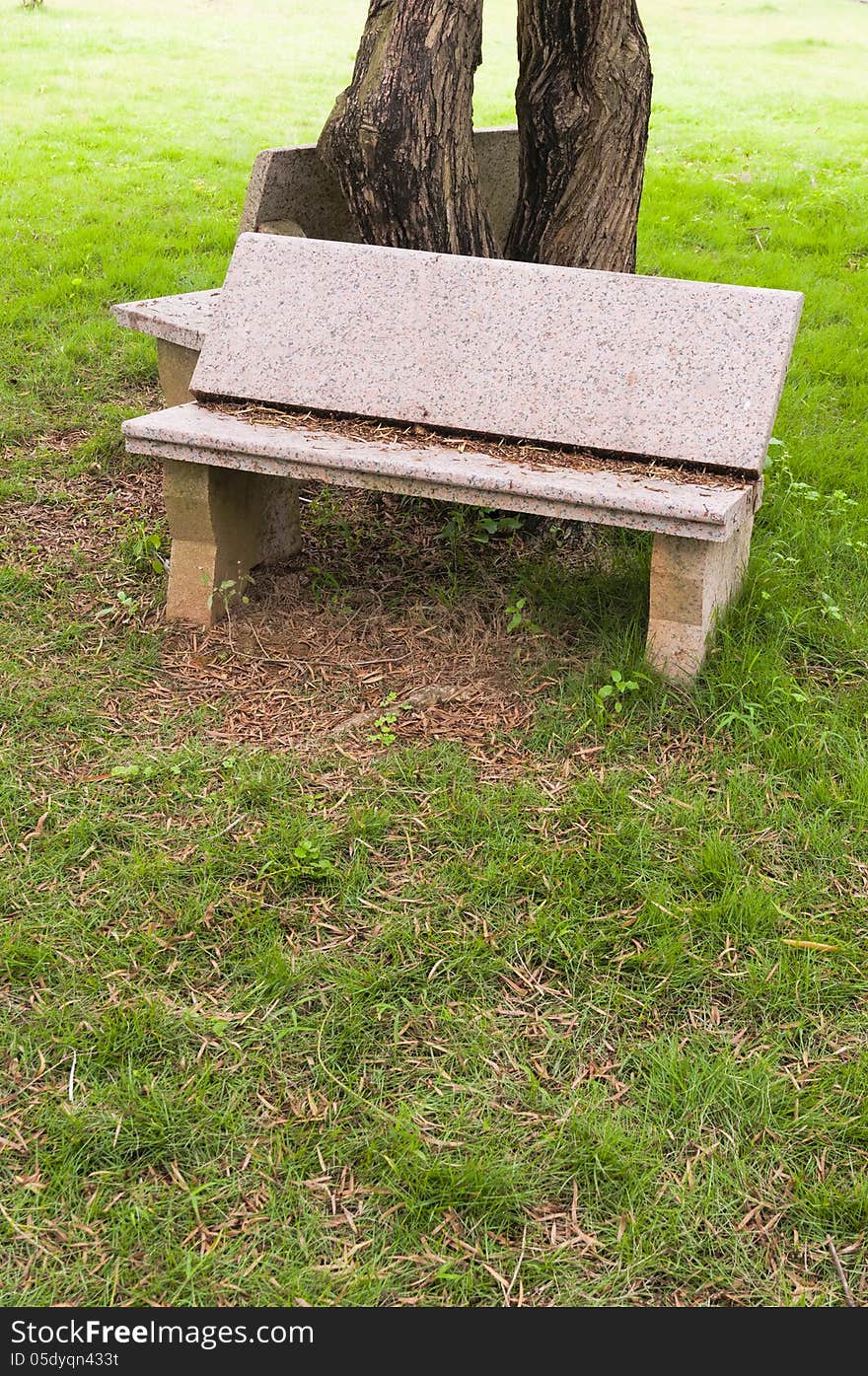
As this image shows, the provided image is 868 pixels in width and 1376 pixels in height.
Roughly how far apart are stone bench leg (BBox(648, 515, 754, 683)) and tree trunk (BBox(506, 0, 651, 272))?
1806 millimetres

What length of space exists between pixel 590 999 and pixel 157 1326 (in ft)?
3.70

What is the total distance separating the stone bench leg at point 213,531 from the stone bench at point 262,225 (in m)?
0.89

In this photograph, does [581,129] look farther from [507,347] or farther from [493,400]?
[493,400]

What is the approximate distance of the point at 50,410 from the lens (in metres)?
5.98

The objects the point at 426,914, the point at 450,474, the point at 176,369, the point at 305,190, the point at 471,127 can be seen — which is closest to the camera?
the point at 426,914

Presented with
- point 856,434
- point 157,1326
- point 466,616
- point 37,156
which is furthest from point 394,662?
point 37,156

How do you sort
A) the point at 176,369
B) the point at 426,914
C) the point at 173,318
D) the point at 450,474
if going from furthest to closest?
the point at 176,369 < the point at 173,318 < the point at 450,474 < the point at 426,914

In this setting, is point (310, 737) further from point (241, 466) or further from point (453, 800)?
point (241, 466)

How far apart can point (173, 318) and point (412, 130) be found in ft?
3.80

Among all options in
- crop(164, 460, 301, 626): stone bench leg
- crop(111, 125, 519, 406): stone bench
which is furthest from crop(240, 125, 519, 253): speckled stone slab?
crop(164, 460, 301, 626): stone bench leg

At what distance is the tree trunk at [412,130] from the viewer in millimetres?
4586

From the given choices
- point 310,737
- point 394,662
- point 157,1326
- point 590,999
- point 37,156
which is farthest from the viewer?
point 37,156

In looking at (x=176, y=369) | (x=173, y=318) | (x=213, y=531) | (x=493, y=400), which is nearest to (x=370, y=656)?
(x=213, y=531)

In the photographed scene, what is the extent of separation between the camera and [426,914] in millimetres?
3023
